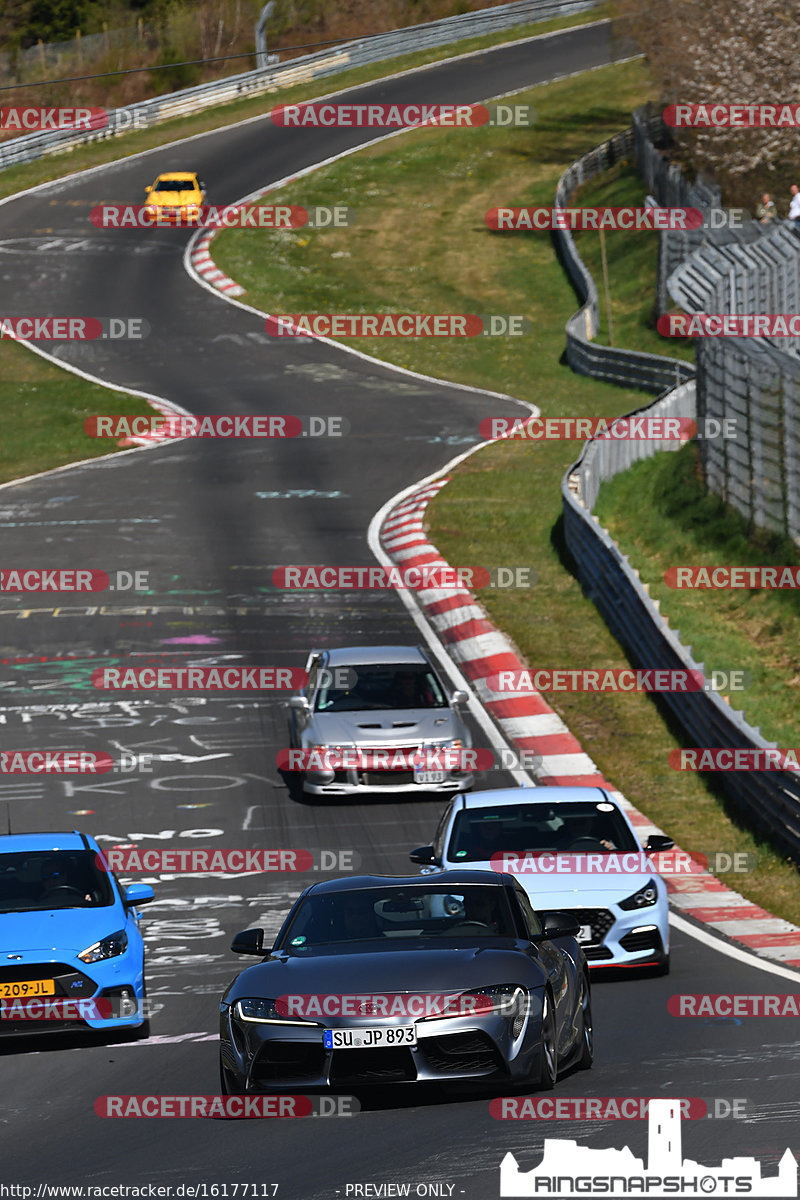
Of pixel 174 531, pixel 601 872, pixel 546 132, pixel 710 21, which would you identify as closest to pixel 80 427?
pixel 174 531

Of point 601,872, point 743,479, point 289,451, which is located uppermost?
point 601,872

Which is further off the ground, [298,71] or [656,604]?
[298,71]

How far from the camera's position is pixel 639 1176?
8008 millimetres

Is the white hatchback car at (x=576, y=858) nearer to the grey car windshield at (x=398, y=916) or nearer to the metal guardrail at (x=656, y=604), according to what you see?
the metal guardrail at (x=656, y=604)

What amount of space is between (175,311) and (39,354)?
4.64 m

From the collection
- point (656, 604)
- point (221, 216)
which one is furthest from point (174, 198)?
point (656, 604)

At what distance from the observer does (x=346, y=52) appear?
73688mm

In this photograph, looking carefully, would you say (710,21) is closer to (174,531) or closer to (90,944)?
(174,531)

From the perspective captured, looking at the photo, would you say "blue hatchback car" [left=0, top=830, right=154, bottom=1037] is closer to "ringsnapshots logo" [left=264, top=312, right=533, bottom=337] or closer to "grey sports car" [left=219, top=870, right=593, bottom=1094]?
"grey sports car" [left=219, top=870, right=593, bottom=1094]

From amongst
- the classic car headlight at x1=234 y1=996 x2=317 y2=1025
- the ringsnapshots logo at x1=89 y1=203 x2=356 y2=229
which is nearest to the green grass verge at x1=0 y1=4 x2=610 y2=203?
the ringsnapshots logo at x1=89 y1=203 x2=356 y2=229

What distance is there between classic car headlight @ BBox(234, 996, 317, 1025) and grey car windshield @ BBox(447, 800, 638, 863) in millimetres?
5001

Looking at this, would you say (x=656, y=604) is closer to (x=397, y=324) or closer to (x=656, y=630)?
(x=656, y=630)

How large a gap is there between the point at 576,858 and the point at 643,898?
76 cm

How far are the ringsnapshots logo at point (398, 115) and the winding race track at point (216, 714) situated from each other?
6450 mm
